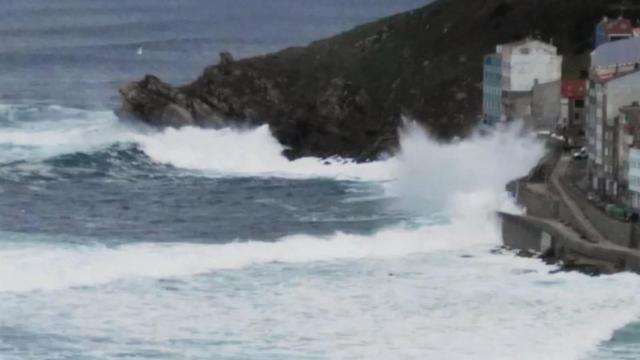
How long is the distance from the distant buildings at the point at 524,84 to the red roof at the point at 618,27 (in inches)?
101

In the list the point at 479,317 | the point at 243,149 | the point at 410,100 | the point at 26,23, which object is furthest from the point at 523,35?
the point at 26,23

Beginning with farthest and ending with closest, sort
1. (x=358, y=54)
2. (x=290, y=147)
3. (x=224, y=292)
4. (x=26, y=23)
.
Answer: (x=26, y=23) < (x=358, y=54) < (x=290, y=147) < (x=224, y=292)

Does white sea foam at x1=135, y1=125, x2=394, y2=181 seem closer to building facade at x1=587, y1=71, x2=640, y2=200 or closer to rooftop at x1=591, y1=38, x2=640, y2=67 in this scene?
rooftop at x1=591, y1=38, x2=640, y2=67

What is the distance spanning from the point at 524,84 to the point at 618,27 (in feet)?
13.5

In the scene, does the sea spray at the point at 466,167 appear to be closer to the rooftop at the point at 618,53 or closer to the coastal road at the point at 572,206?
the coastal road at the point at 572,206

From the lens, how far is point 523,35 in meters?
114

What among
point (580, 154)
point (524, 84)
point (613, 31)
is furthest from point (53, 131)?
point (580, 154)

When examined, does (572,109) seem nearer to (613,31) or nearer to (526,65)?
(613,31)

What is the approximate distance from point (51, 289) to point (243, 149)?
35.0 m

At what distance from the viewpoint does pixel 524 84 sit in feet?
339

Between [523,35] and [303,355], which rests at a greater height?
[523,35]

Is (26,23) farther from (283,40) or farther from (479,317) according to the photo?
(479,317)

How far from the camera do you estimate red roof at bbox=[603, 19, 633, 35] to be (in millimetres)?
102062

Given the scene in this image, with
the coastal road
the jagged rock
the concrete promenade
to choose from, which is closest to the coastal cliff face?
the jagged rock
